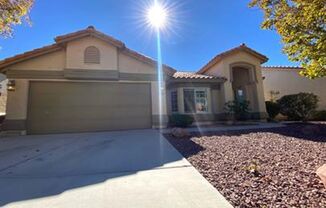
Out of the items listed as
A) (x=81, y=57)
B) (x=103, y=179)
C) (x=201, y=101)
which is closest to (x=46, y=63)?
(x=81, y=57)

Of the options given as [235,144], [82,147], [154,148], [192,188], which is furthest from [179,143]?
[192,188]

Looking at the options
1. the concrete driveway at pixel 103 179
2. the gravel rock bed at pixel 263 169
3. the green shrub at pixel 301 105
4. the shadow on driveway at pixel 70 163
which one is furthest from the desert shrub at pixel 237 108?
the concrete driveway at pixel 103 179

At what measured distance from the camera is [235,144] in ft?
24.5

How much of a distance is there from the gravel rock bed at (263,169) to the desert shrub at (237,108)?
23.5 ft

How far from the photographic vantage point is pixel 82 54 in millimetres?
12383

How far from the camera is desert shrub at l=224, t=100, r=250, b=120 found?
48.9ft

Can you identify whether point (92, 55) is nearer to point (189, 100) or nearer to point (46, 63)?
point (46, 63)

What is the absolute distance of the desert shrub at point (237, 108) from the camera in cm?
1491

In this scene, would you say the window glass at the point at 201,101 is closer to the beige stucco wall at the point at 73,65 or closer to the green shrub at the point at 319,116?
the beige stucco wall at the point at 73,65

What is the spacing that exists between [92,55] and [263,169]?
11021mm

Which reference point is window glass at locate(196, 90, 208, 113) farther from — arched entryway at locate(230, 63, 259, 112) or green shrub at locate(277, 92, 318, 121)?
green shrub at locate(277, 92, 318, 121)

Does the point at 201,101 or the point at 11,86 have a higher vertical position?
the point at 11,86

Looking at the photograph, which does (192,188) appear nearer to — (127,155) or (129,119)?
(127,155)

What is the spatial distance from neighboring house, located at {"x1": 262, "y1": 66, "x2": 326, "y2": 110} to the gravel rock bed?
1368cm
